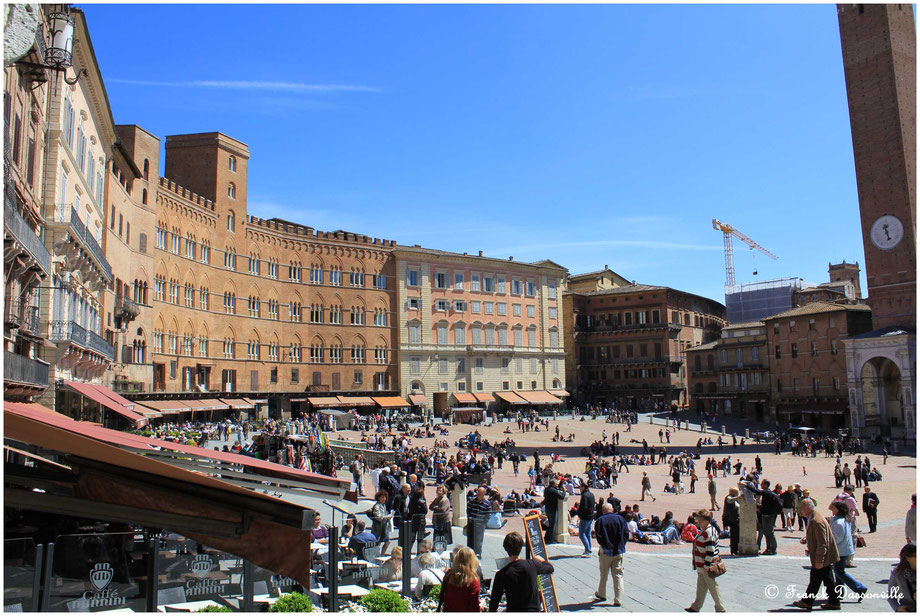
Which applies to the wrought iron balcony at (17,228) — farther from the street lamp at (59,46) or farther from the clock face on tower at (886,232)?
the clock face on tower at (886,232)

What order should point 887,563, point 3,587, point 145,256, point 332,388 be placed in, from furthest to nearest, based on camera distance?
point 332,388
point 145,256
point 887,563
point 3,587

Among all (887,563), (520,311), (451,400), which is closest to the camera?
(887,563)

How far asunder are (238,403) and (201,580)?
43.0m

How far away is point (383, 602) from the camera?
797cm

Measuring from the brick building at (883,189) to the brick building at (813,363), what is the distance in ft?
16.4

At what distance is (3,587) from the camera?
613cm

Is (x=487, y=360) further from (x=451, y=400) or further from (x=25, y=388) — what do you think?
(x=25, y=388)

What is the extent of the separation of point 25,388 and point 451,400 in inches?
1778

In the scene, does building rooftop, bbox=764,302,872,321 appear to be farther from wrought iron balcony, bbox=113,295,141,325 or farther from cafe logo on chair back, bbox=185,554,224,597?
cafe logo on chair back, bbox=185,554,224,597

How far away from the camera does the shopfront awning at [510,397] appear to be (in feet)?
203

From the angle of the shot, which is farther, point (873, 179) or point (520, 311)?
point (520, 311)

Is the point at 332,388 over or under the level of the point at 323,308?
under

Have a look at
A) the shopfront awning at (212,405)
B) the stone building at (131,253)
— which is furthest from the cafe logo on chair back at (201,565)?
the shopfront awning at (212,405)

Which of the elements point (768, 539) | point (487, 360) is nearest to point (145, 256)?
point (487, 360)
